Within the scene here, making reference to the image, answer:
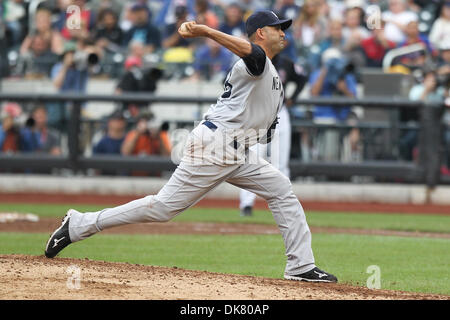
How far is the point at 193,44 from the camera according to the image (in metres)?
17.0

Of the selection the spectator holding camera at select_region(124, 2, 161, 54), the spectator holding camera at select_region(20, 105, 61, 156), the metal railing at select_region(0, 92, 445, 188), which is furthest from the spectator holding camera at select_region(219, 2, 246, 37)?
the spectator holding camera at select_region(20, 105, 61, 156)

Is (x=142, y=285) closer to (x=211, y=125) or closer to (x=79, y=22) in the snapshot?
(x=211, y=125)

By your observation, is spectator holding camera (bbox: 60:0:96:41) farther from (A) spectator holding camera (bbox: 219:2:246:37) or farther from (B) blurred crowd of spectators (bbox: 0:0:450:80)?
(A) spectator holding camera (bbox: 219:2:246:37)

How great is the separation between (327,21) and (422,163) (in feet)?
12.5

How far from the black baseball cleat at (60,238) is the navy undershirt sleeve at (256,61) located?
6.35ft

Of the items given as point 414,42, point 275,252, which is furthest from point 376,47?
point 275,252

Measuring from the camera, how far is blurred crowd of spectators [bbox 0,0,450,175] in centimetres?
1531

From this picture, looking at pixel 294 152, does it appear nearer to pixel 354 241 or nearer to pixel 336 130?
pixel 336 130

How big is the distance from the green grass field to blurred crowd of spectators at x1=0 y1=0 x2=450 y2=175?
406cm

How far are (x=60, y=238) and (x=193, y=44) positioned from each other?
10357 mm

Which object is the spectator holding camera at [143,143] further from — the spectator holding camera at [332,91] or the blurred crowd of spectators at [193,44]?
the spectator holding camera at [332,91]

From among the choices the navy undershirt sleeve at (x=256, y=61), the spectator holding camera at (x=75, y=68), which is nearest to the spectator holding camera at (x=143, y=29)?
the spectator holding camera at (x=75, y=68)

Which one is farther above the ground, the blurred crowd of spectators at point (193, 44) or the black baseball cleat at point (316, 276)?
the blurred crowd of spectators at point (193, 44)

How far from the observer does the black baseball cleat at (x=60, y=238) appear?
278 inches
